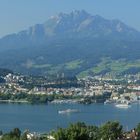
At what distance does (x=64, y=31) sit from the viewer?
139000mm

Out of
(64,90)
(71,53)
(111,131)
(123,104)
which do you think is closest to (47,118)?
(123,104)

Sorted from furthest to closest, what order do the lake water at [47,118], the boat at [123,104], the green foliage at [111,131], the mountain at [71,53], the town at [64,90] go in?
the mountain at [71,53] → the town at [64,90] → the boat at [123,104] → the lake water at [47,118] → the green foliage at [111,131]

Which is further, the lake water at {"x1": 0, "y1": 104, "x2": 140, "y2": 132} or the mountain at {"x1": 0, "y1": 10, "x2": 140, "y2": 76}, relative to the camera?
the mountain at {"x1": 0, "y1": 10, "x2": 140, "y2": 76}

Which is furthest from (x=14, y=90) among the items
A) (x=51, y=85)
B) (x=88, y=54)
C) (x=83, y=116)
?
(x=88, y=54)

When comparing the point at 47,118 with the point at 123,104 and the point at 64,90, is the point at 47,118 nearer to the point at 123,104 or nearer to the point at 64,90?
the point at 123,104

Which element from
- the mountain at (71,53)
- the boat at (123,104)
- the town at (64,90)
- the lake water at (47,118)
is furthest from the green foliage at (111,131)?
the mountain at (71,53)

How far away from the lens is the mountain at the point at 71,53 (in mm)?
70812

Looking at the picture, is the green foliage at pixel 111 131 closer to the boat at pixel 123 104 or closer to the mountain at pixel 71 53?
the boat at pixel 123 104

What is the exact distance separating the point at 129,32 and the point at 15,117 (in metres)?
115

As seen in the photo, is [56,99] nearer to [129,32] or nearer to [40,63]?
[40,63]

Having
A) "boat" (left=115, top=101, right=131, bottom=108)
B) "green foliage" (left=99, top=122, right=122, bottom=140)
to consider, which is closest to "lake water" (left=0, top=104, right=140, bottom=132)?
"boat" (left=115, top=101, right=131, bottom=108)

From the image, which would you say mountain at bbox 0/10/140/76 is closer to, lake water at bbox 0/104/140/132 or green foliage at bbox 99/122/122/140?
lake water at bbox 0/104/140/132

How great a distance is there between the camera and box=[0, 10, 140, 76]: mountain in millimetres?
70812

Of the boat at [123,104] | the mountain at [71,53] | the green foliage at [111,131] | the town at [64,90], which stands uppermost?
the mountain at [71,53]
